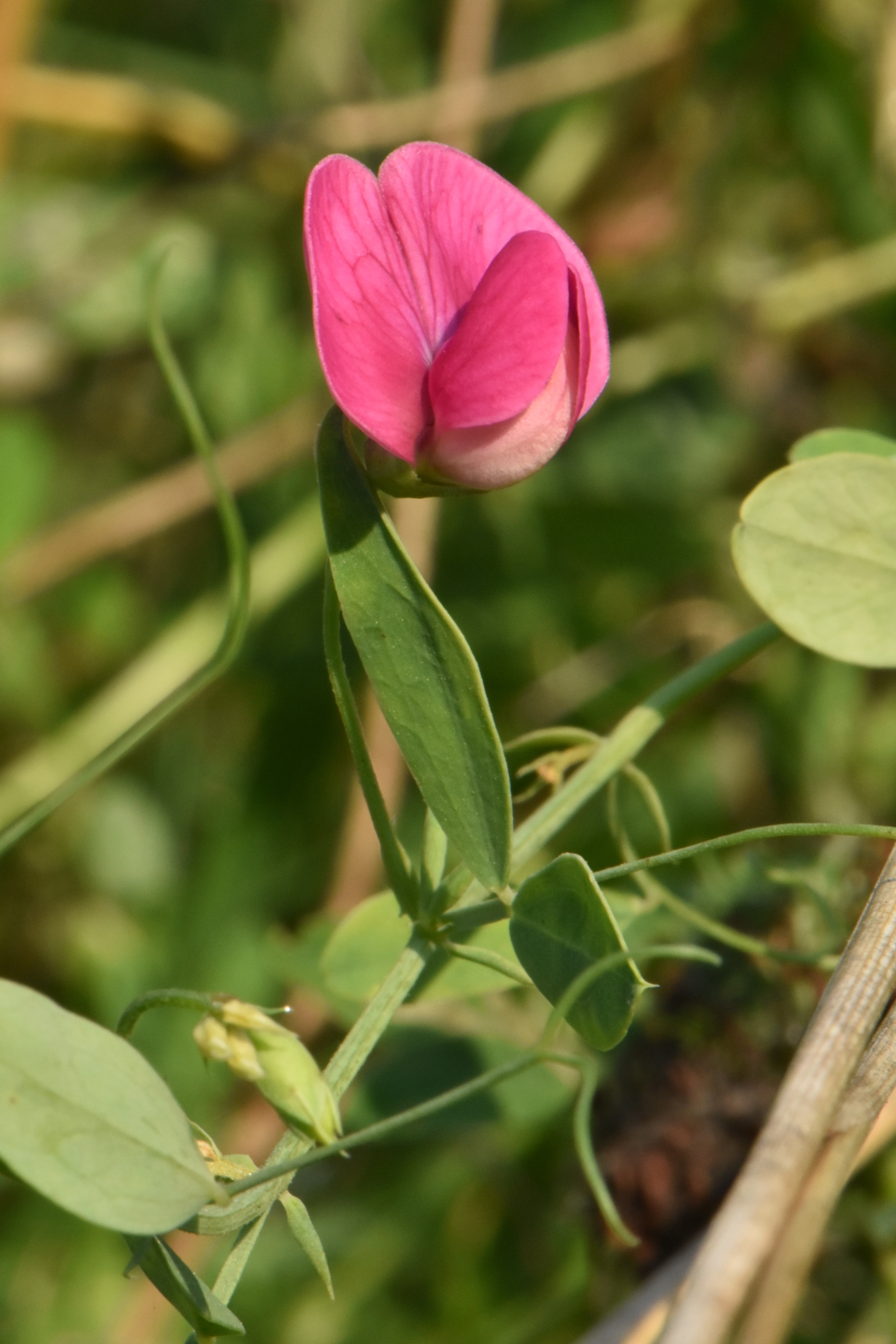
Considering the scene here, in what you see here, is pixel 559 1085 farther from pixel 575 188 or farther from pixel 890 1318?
pixel 575 188

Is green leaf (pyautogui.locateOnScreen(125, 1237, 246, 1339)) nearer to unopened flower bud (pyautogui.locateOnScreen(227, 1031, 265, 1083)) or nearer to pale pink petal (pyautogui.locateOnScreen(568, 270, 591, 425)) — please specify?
unopened flower bud (pyautogui.locateOnScreen(227, 1031, 265, 1083))

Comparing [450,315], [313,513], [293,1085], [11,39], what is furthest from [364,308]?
[11,39]

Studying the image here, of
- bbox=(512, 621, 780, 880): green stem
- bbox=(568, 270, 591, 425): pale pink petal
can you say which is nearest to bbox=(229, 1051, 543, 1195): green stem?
bbox=(512, 621, 780, 880): green stem

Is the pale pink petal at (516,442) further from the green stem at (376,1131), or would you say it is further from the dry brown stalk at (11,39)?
the dry brown stalk at (11,39)

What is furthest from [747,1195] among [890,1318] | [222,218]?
[222,218]

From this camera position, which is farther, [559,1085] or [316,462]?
[559,1085]

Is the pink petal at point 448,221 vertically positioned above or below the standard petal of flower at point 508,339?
above

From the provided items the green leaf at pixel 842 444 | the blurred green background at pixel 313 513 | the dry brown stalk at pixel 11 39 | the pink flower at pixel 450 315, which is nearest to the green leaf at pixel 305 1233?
the pink flower at pixel 450 315
